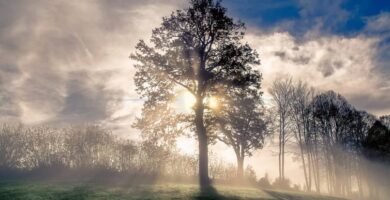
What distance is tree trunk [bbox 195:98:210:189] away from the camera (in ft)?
90.6

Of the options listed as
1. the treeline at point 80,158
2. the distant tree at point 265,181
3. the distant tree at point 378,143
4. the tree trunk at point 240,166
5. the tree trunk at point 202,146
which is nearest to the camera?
the tree trunk at point 202,146

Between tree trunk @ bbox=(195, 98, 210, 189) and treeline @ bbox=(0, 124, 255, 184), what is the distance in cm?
490

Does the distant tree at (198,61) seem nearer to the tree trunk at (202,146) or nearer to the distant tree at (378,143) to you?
the tree trunk at (202,146)

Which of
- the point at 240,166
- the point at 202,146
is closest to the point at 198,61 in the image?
the point at 202,146

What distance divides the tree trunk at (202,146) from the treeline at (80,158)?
4.90 m

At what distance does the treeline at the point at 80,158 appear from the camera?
37438 millimetres

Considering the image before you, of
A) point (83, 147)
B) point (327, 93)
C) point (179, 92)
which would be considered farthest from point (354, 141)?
point (83, 147)

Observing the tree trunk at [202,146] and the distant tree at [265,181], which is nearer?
the tree trunk at [202,146]

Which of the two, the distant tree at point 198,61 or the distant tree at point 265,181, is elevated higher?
the distant tree at point 198,61

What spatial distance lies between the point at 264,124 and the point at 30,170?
3058cm

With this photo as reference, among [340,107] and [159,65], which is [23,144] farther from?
[340,107]

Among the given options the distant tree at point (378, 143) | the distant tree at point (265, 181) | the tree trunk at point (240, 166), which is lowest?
the distant tree at point (265, 181)

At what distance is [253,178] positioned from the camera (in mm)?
54031

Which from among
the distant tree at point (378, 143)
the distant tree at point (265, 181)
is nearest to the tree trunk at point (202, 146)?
the distant tree at point (265, 181)
